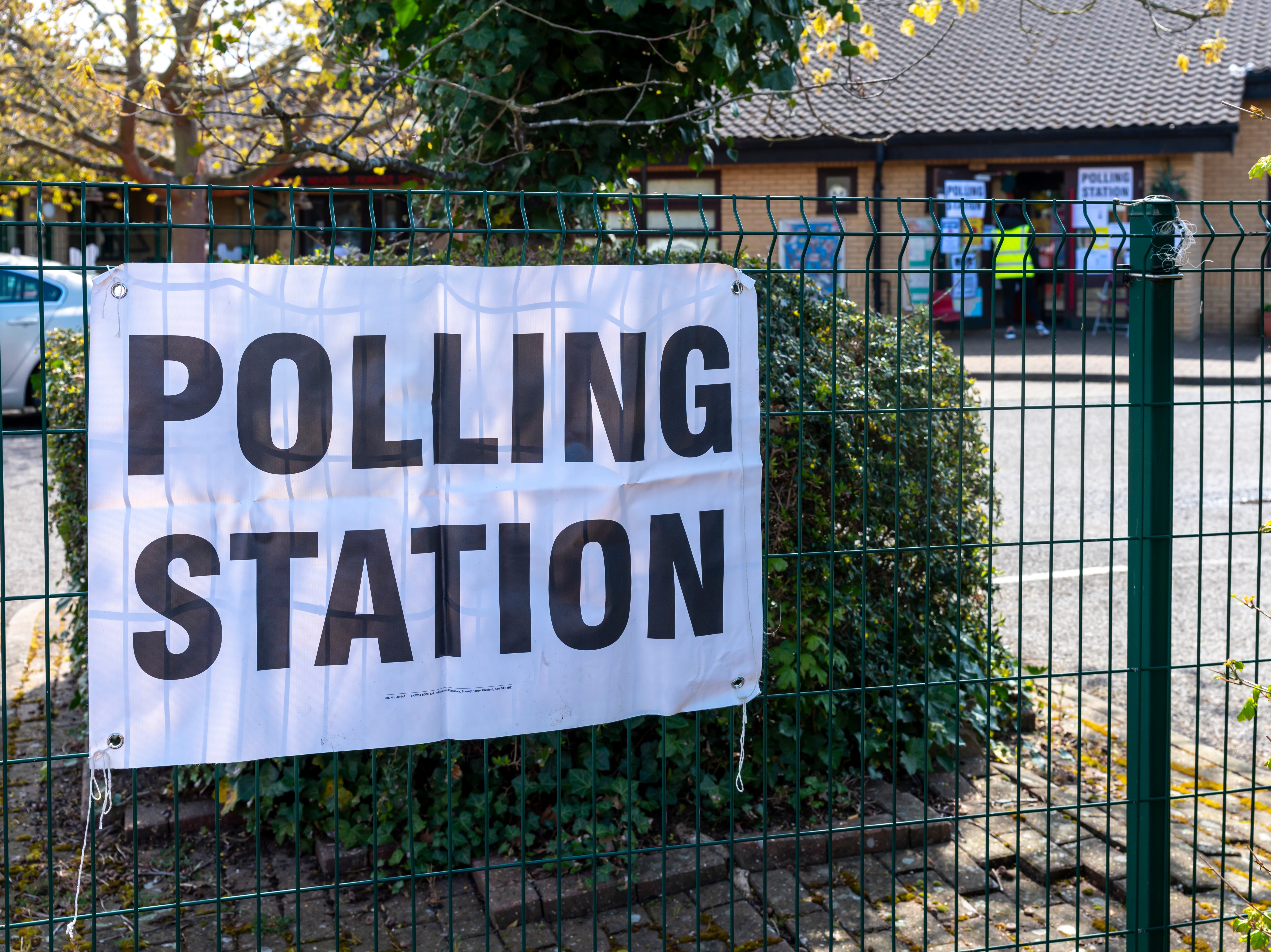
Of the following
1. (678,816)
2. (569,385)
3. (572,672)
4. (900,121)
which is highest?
(900,121)

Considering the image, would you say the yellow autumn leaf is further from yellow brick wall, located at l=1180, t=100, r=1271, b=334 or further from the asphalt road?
yellow brick wall, located at l=1180, t=100, r=1271, b=334

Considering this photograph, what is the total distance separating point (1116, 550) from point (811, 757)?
15.0 ft

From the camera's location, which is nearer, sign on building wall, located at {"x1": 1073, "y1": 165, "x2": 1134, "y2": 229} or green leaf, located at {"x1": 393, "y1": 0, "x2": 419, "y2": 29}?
green leaf, located at {"x1": 393, "y1": 0, "x2": 419, "y2": 29}

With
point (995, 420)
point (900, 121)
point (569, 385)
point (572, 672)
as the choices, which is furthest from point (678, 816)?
point (900, 121)

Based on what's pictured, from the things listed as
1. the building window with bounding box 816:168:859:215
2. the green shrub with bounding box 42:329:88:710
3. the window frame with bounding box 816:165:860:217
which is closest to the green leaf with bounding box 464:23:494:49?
the green shrub with bounding box 42:329:88:710

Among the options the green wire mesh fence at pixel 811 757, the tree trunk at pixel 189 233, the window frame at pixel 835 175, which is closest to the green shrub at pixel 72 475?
the green wire mesh fence at pixel 811 757

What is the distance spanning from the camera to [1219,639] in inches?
247

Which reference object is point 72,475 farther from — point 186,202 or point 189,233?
point 189,233

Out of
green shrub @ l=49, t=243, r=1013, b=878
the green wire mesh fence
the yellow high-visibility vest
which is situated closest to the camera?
the yellow high-visibility vest

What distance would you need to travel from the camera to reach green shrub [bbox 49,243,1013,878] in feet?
12.7

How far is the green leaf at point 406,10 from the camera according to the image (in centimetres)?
550

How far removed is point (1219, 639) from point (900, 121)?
18.2 meters

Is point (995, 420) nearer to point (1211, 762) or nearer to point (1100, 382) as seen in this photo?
point (1100, 382)

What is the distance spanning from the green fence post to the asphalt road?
73 mm
